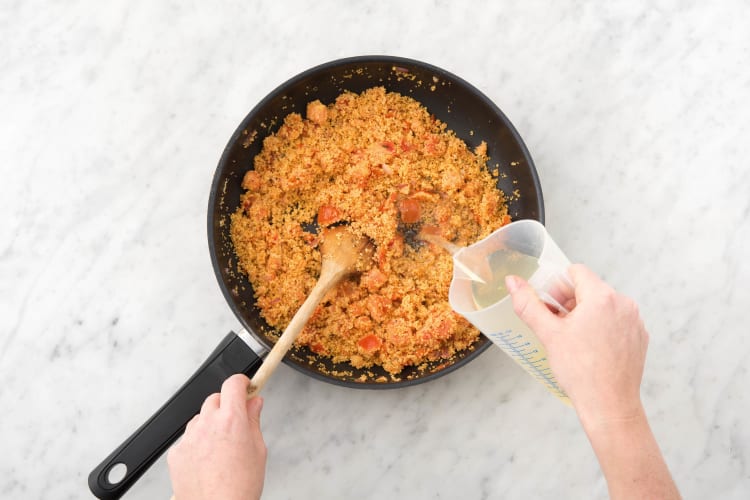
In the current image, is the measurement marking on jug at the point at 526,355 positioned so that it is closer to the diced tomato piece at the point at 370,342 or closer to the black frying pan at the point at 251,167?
the black frying pan at the point at 251,167

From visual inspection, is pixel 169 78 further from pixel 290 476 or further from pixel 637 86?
pixel 637 86

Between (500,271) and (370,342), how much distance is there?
0.37 m

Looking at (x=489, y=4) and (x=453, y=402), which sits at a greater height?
(x=489, y=4)

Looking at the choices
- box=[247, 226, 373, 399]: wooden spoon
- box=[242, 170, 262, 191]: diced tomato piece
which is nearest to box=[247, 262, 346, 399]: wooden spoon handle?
box=[247, 226, 373, 399]: wooden spoon

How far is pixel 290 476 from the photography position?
1406 millimetres

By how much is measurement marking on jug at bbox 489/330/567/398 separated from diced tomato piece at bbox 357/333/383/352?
307 mm

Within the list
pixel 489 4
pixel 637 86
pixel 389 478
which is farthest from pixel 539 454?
pixel 489 4

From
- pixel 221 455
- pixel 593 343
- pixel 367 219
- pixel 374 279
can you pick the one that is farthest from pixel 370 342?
pixel 593 343

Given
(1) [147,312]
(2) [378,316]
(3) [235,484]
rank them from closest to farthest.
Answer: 1. (3) [235,484]
2. (2) [378,316]
3. (1) [147,312]

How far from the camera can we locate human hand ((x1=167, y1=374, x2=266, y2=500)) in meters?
1.05

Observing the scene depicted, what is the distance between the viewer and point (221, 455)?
105 cm

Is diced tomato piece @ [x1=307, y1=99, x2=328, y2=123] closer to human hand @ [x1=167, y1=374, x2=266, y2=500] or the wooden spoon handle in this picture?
the wooden spoon handle

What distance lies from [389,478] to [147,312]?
67 centimetres

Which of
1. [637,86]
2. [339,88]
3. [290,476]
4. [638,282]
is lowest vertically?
[638,282]
